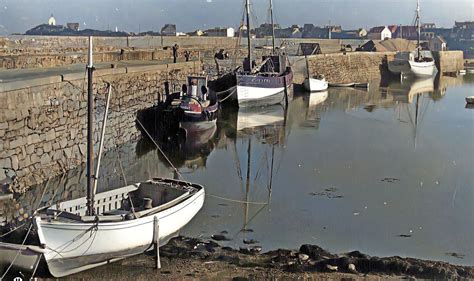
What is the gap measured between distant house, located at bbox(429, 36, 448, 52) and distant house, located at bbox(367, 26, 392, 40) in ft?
22.6

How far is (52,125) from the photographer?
1021 cm

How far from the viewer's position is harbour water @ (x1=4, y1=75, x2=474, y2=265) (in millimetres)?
7715

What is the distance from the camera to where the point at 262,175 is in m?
10.9

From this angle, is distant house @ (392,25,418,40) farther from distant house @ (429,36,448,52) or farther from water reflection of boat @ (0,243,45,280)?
water reflection of boat @ (0,243,45,280)

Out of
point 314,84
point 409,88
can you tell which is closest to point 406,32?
point 409,88

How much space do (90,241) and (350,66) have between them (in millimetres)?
32496

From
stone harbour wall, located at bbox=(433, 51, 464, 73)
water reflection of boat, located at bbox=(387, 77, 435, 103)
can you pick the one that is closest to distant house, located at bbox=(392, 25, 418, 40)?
stone harbour wall, located at bbox=(433, 51, 464, 73)

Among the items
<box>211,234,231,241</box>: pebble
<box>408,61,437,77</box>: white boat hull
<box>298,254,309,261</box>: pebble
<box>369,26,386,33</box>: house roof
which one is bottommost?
<box>211,234,231,241</box>: pebble

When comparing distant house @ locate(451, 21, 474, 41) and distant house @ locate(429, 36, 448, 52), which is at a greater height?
distant house @ locate(451, 21, 474, 41)

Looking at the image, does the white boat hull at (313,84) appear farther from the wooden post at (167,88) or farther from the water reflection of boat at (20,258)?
the water reflection of boat at (20,258)

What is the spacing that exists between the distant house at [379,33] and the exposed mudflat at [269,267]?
57.5m

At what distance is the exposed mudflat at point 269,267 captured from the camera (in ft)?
19.8

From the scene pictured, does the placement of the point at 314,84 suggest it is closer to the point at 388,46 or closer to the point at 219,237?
the point at 219,237

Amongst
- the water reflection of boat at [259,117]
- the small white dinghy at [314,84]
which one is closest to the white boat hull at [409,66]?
the small white dinghy at [314,84]
